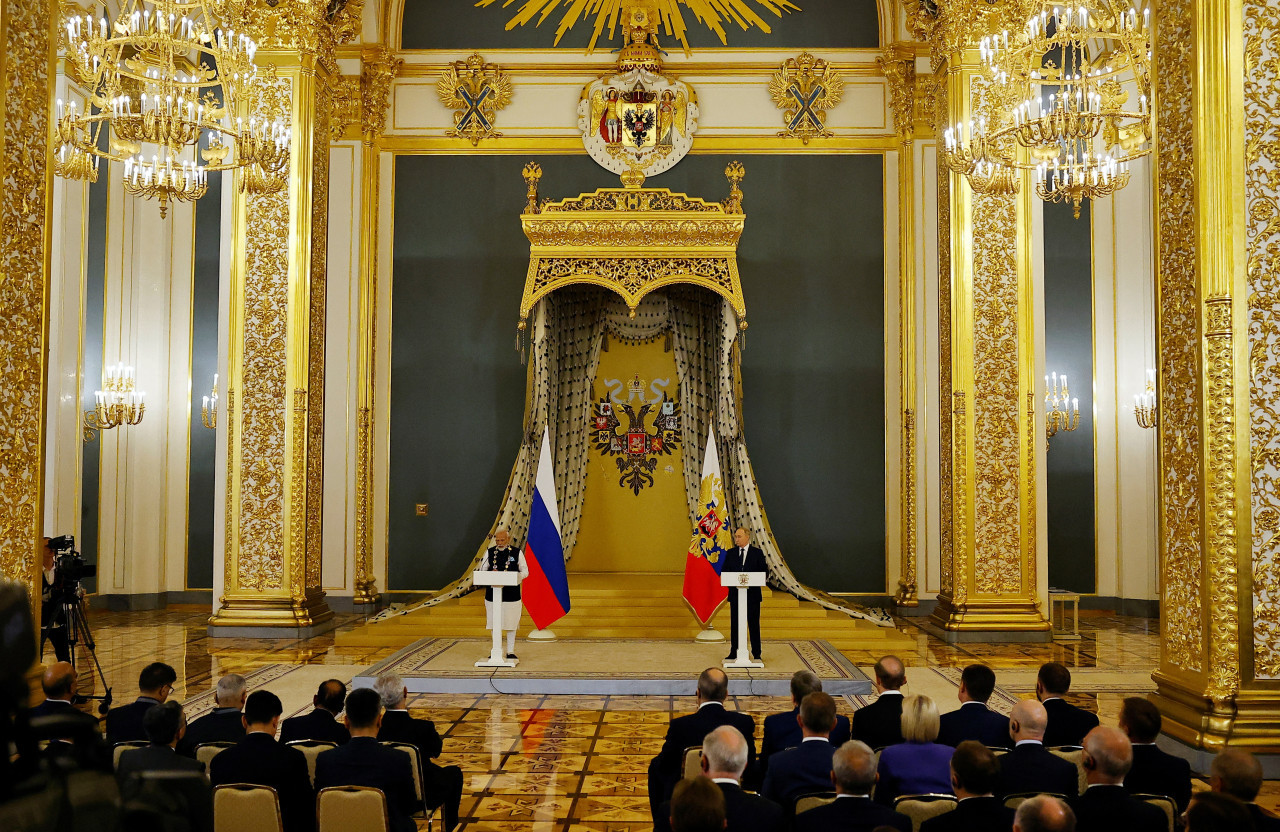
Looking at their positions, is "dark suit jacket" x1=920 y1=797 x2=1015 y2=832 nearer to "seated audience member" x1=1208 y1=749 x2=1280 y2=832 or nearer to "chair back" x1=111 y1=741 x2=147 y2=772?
"seated audience member" x1=1208 y1=749 x2=1280 y2=832

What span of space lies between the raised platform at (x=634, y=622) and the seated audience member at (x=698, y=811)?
26.7ft

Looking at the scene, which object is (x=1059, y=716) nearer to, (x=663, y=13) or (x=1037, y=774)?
(x=1037, y=774)

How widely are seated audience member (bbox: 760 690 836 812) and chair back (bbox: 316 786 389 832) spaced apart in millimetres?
1437

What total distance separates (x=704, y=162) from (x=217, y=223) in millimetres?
6853

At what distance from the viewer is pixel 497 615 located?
9.32 m

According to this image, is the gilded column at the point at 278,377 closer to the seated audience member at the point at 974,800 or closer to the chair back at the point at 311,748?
the chair back at the point at 311,748

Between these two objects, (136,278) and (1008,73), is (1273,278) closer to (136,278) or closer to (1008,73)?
(1008,73)

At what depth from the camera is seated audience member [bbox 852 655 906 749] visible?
468cm

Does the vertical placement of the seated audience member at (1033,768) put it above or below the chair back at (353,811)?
above

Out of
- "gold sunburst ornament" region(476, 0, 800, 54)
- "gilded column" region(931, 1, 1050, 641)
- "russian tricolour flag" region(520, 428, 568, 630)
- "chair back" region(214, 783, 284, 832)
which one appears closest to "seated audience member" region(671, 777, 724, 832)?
"chair back" region(214, 783, 284, 832)

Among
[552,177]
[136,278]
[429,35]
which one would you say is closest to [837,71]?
[552,177]

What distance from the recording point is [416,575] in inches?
547

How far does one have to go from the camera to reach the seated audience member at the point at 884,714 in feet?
15.4

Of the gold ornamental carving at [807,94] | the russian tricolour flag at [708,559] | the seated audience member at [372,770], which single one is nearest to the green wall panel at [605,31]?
the gold ornamental carving at [807,94]
